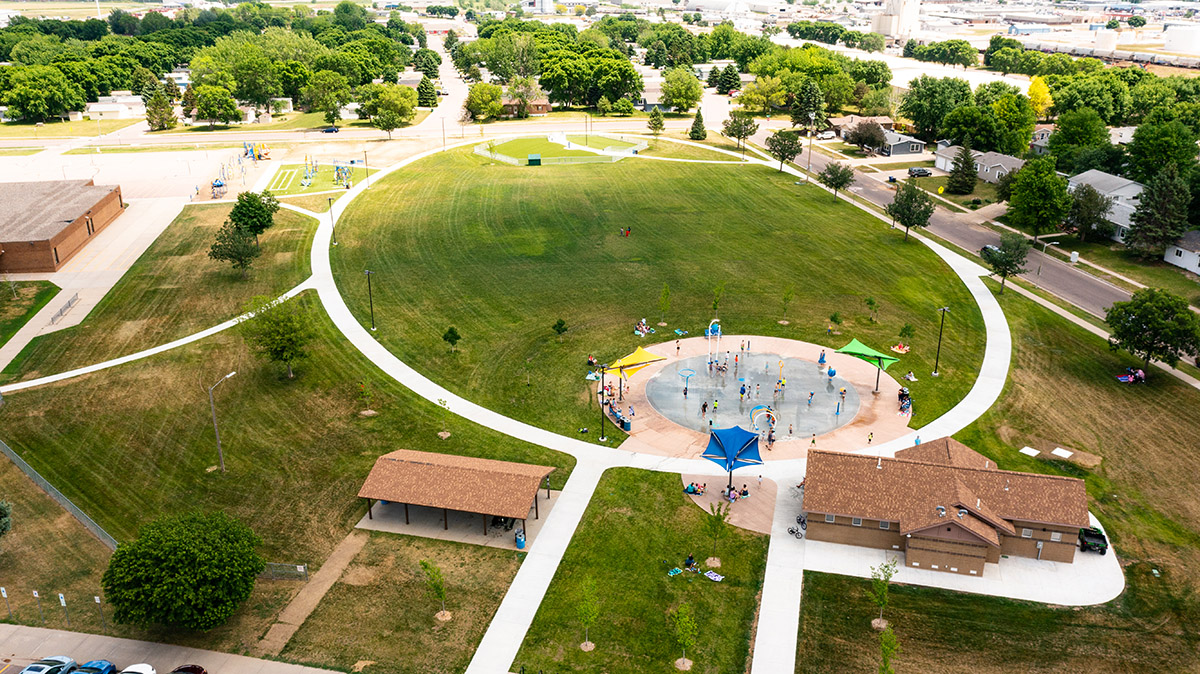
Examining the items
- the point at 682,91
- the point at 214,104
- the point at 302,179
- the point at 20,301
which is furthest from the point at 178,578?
the point at 682,91

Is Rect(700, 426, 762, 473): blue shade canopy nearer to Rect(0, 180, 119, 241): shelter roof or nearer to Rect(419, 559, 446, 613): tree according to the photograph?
Rect(419, 559, 446, 613): tree

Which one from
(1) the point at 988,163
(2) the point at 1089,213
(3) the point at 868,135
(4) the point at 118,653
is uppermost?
(3) the point at 868,135

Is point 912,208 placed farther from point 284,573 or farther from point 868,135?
point 284,573

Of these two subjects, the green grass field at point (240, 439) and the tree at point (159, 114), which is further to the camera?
the tree at point (159, 114)

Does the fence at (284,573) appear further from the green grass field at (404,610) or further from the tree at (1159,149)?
the tree at (1159,149)

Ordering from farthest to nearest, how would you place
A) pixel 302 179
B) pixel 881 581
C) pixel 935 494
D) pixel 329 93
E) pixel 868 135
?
pixel 329 93 < pixel 868 135 < pixel 302 179 < pixel 935 494 < pixel 881 581

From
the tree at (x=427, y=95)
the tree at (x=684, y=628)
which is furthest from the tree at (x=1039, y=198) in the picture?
the tree at (x=427, y=95)
